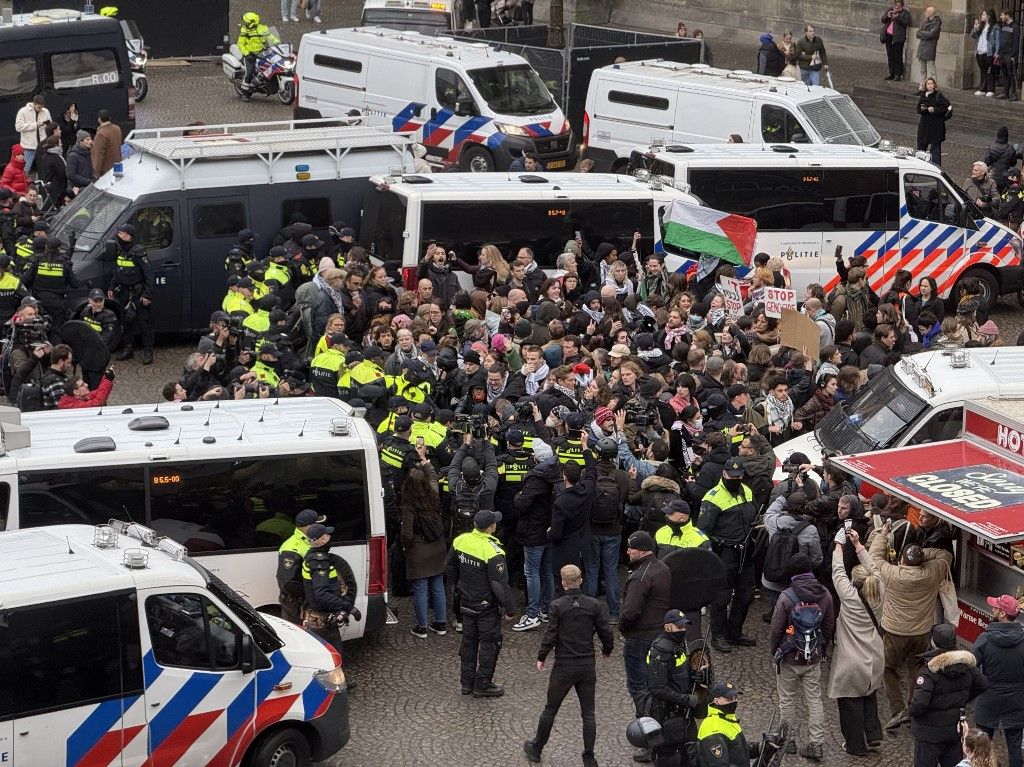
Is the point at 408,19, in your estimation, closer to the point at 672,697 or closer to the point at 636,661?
the point at 636,661

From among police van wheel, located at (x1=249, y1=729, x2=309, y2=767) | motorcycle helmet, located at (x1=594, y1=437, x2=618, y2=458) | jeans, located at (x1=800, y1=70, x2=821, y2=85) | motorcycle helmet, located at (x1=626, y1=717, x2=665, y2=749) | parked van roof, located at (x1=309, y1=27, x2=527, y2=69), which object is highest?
parked van roof, located at (x1=309, y1=27, x2=527, y2=69)

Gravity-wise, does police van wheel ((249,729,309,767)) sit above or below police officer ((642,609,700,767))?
below

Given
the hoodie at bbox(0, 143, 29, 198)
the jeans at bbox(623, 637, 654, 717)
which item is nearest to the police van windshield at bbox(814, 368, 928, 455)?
the jeans at bbox(623, 637, 654, 717)

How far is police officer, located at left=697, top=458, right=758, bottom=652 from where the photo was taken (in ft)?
41.1

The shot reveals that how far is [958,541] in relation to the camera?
1228 cm

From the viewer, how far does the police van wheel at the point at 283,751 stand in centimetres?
1055

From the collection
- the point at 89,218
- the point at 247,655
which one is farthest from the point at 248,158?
the point at 247,655

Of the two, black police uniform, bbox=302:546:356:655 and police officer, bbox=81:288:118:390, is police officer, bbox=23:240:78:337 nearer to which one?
police officer, bbox=81:288:118:390

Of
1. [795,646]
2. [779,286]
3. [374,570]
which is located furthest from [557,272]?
[795,646]

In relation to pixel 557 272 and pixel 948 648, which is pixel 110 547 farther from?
pixel 557 272

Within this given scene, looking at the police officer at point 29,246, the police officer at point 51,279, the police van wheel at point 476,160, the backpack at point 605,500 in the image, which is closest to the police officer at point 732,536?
the backpack at point 605,500

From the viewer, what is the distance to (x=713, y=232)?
1920 cm

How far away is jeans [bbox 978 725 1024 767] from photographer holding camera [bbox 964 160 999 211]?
12674 mm

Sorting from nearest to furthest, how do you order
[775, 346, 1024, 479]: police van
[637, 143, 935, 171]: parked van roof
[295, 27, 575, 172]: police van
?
[775, 346, 1024, 479]: police van, [637, 143, 935, 171]: parked van roof, [295, 27, 575, 172]: police van
